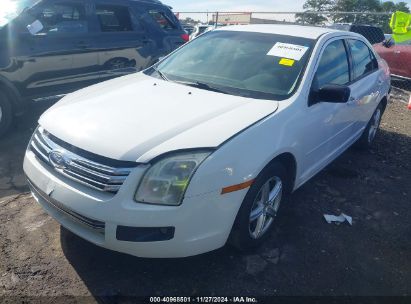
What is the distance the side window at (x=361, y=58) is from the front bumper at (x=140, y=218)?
8.98 feet

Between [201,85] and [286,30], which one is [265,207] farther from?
[286,30]

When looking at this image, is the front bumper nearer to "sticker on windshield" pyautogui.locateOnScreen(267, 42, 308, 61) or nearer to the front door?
the front door

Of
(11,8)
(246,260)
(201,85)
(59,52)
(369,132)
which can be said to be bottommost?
(246,260)

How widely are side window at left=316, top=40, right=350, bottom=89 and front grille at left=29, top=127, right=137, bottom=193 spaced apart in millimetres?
2015

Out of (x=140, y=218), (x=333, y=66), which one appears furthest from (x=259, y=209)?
(x=333, y=66)

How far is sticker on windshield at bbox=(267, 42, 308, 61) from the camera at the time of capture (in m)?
3.35

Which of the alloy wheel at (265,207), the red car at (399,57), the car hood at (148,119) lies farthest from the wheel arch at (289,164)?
the red car at (399,57)

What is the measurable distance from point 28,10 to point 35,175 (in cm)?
315

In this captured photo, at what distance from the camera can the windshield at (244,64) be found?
317 cm

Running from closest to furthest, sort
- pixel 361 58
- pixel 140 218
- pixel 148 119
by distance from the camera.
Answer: pixel 140 218
pixel 148 119
pixel 361 58

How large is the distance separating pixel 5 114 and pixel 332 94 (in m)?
4.06

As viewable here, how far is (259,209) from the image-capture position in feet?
9.38

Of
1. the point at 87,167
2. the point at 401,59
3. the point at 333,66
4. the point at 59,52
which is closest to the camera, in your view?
the point at 87,167

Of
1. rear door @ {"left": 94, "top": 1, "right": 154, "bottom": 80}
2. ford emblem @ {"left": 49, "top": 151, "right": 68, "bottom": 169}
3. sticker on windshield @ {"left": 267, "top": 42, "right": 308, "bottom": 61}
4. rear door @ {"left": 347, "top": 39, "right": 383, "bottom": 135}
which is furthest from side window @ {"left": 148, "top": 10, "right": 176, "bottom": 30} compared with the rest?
ford emblem @ {"left": 49, "top": 151, "right": 68, "bottom": 169}
